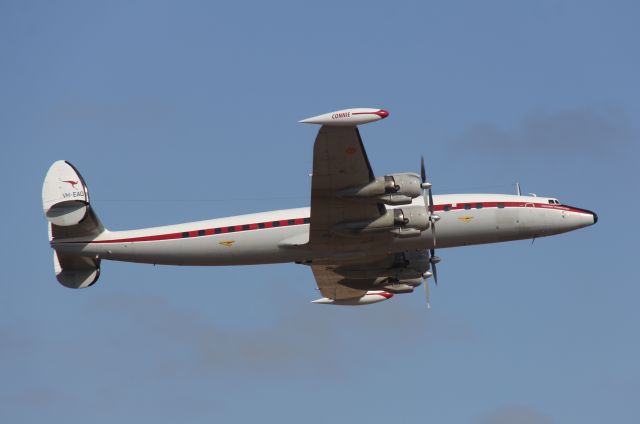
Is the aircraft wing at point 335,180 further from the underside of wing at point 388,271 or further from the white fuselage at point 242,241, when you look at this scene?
the underside of wing at point 388,271

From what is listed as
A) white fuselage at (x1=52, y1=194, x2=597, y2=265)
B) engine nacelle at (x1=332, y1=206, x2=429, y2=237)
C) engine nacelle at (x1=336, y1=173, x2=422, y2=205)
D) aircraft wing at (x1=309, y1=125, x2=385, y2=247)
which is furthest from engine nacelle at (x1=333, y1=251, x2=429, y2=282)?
engine nacelle at (x1=336, y1=173, x2=422, y2=205)

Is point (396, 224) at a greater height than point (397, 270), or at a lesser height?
greater

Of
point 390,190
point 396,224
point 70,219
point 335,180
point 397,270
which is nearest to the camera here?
point 335,180

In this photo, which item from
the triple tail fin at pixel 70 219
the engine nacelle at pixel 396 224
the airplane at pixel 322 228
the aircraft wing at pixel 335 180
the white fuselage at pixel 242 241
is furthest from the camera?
the white fuselage at pixel 242 241

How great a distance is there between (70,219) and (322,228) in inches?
443

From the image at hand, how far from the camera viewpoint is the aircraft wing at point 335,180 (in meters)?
44.7

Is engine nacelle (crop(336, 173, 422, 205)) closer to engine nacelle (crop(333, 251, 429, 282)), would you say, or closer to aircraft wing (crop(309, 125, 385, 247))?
aircraft wing (crop(309, 125, 385, 247))

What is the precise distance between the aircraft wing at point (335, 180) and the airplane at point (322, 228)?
0.14 ft

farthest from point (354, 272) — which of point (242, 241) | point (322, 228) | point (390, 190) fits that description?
point (390, 190)

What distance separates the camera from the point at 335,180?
152 feet

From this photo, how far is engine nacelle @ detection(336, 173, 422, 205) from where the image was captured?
153 ft

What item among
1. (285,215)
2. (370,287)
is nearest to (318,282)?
(370,287)

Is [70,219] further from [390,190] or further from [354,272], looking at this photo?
[390,190]

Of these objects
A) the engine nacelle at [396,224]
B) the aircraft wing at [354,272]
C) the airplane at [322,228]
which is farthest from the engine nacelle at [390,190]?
the aircraft wing at [354,272]
